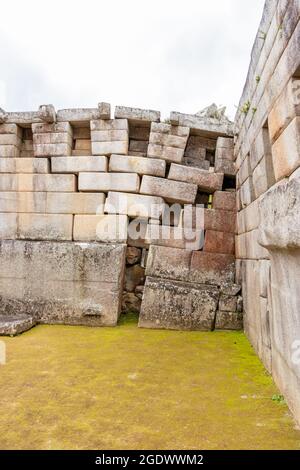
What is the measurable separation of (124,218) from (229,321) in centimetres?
248

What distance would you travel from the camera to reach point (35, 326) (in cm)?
584

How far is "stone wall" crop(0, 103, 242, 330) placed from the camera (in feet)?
19.3

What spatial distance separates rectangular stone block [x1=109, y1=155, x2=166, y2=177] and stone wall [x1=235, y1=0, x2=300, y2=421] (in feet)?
5.87

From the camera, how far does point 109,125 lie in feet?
20.9

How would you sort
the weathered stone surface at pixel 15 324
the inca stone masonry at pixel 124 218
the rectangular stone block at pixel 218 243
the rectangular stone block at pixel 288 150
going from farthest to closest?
the rectangular stone block at pixel 218 243 < the inca stone masonry at pixel 124 218 < the weathered stone surface at pixel 15 324 < the rectangular stone block at pixel 288 150

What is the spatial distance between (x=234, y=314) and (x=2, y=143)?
527 cm

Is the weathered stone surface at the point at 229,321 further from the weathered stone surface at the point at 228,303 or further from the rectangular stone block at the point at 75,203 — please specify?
the rectangular stone block at the point at 75,203

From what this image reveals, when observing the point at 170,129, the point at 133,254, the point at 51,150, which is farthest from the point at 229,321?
the point at 51,150

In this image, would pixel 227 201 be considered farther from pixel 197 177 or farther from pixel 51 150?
→ pixel 51 150

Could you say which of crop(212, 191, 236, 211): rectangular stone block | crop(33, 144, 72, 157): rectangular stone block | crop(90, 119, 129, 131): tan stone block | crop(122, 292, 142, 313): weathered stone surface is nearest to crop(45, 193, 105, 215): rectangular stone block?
crop(33, 144, 72, 157): rectangular stone block

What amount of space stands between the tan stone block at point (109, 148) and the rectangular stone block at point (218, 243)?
2133mm

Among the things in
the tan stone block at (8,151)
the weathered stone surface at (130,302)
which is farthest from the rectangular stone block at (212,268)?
the tan stone block at (8,151)

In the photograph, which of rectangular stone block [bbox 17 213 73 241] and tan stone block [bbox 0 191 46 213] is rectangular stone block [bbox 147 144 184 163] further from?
tan stone block [bbox 0 191 46 213]

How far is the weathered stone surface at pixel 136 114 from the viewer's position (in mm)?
6312
